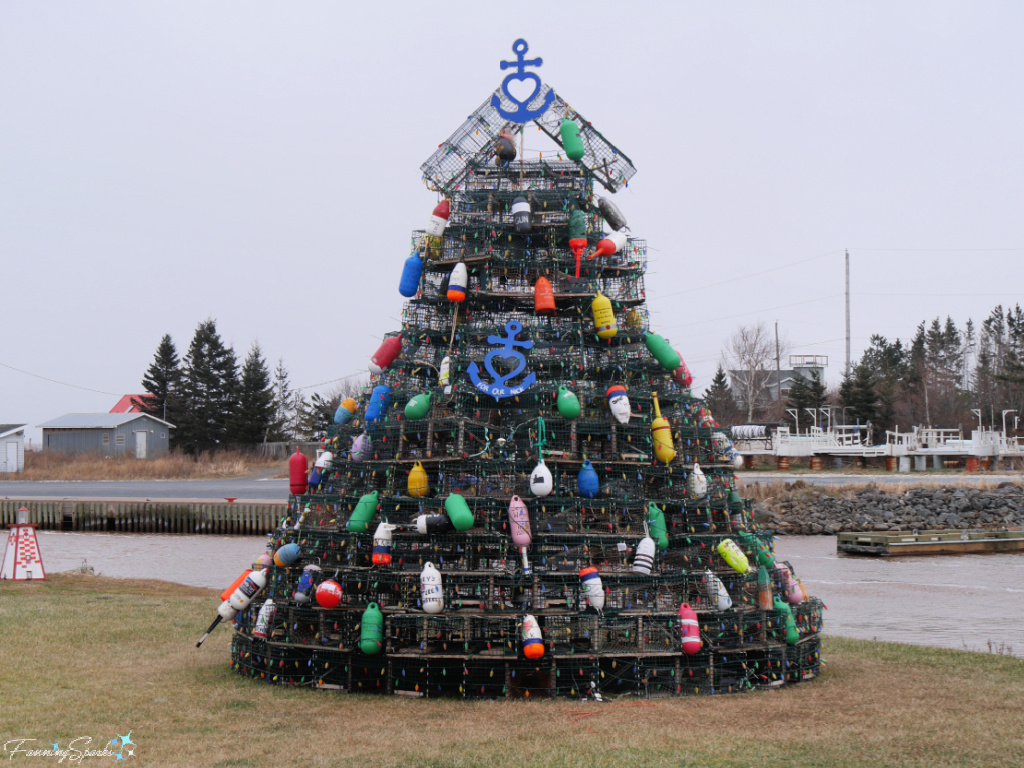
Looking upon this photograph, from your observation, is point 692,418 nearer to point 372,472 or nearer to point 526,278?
point 526,278

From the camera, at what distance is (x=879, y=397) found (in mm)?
76250

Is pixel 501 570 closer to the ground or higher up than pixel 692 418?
closer to the ground

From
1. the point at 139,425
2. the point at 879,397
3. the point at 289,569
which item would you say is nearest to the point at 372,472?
the point at 289,569

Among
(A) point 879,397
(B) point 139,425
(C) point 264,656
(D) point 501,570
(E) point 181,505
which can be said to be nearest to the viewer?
(D) point 501,570

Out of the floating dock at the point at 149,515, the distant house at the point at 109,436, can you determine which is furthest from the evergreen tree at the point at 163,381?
the floating dock at the point at 149,515

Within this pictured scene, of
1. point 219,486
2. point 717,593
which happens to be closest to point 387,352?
point 717,593

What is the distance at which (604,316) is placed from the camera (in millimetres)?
13266

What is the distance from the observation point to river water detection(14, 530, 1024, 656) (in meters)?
20.6

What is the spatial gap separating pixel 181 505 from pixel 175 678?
38.4m

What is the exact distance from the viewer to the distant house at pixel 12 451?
8194 cm

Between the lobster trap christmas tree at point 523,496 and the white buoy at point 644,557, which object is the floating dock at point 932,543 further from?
the white buoy at point 644,557

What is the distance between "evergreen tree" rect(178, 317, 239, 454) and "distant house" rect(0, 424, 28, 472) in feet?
43.8

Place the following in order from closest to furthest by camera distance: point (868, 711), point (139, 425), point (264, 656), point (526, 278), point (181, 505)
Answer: point (868, 711), point (264, 656), point (526, 278), point (181, 505), point (139, 425)

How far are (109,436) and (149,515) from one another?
3759cm
